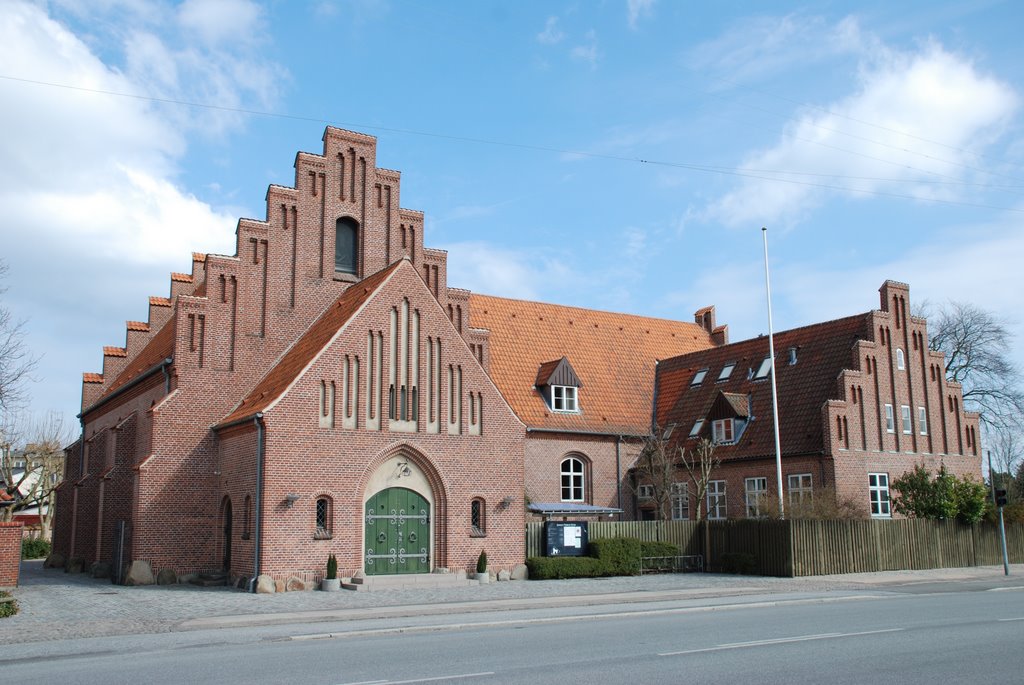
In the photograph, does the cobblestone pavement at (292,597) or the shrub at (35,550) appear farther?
the shrub at (35,550)

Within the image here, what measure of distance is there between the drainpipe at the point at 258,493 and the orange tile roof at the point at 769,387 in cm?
2023

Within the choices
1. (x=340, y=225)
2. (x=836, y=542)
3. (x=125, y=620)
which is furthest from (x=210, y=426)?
(x=836, y=542)

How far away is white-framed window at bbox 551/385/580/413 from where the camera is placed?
40.2 m

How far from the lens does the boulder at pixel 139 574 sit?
2763cm

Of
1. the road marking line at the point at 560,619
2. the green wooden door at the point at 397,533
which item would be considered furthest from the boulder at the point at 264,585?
the road marking line at the point at 560,619

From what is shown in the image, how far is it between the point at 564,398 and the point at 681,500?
269 inches

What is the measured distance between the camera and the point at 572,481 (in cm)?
3962

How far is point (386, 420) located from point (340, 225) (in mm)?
8398

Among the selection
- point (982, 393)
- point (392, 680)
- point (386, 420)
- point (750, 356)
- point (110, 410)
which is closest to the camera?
point (392, 680)

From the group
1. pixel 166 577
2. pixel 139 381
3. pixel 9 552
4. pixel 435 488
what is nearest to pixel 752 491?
pixel 435 488

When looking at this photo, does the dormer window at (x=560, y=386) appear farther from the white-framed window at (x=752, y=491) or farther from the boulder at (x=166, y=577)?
the boulder at (x=166, y=577)

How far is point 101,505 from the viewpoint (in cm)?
3161

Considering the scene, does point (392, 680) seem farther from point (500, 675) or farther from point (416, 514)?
point (416, 514)

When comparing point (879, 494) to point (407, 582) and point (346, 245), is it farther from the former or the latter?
point (346, 245)
